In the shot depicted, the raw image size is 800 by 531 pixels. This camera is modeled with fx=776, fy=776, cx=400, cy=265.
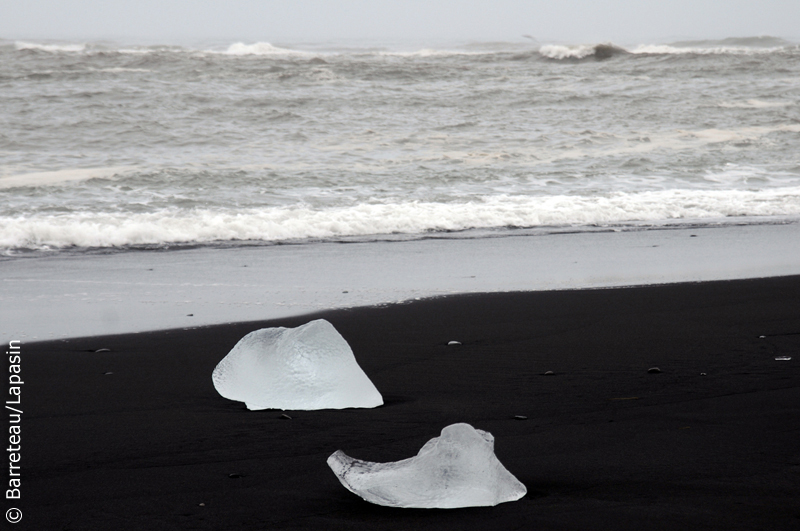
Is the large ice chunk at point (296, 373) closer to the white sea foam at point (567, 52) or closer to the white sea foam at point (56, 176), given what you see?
the white sea foam at point (56, 176)

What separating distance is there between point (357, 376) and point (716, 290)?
318 cm

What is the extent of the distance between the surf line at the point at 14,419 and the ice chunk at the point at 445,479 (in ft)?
3.08

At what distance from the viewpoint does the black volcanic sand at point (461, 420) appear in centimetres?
202

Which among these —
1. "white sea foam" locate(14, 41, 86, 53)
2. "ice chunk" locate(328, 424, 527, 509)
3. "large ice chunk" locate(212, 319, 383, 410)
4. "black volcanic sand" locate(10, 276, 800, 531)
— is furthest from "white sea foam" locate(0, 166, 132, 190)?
"white sea foam" locate(14, 41, 86, 53)

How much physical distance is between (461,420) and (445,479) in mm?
741

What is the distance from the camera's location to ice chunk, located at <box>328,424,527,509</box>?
6.69 feet

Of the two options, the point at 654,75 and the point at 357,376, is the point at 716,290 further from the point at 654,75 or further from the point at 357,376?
the point at 654,75

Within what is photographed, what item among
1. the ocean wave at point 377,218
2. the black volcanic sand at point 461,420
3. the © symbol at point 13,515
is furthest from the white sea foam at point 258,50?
the © symbol at point 13,515

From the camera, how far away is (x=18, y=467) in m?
2.35

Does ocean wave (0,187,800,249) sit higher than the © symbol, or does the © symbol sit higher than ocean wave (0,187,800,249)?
the © symbol

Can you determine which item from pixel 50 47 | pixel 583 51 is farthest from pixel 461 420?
pixel 583 51

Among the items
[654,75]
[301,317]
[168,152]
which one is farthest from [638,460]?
[654,75]
